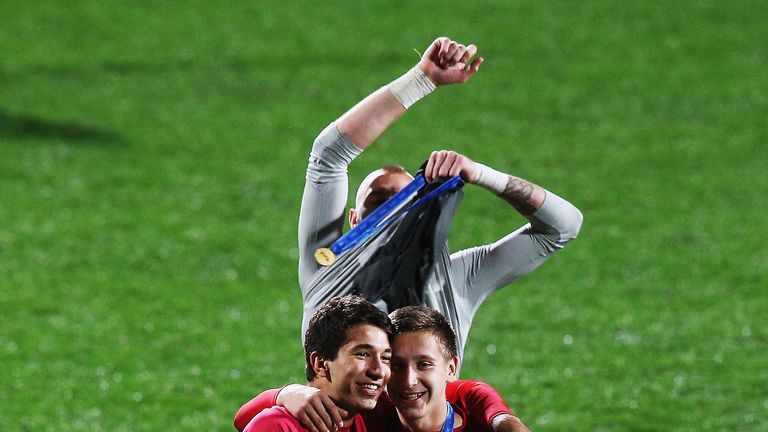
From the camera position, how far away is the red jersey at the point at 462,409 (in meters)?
3.70

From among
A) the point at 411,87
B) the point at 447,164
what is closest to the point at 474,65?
the point at 411,87

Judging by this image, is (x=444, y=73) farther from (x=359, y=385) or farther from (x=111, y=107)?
(x=111, y=107)

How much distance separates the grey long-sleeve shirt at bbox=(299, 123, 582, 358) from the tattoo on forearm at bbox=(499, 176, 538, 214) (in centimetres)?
5

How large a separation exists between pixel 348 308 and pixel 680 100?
14556 millimetres

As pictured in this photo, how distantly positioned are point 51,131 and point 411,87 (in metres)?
12.6

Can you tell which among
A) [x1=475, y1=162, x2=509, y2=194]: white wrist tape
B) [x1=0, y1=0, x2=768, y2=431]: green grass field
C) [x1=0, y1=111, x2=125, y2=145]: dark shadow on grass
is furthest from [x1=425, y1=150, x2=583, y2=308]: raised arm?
[x1=0, y1=111, x2=125, y2=145]: dark shadow on grass

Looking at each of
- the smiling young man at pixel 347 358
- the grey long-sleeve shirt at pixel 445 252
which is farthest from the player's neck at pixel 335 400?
the grey long-sleeve shirt at pixel 445 252

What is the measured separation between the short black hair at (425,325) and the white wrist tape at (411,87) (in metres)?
0.79

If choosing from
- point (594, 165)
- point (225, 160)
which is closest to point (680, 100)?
point (594, 165)

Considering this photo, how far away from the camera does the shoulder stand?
3.48 m

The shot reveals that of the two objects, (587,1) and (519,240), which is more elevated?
(519,240)

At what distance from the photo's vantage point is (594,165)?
15.2 meters

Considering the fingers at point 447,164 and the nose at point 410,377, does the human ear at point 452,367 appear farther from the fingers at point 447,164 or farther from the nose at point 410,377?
the fingers at point 447,164

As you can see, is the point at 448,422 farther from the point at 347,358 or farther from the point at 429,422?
the point at 347,358
